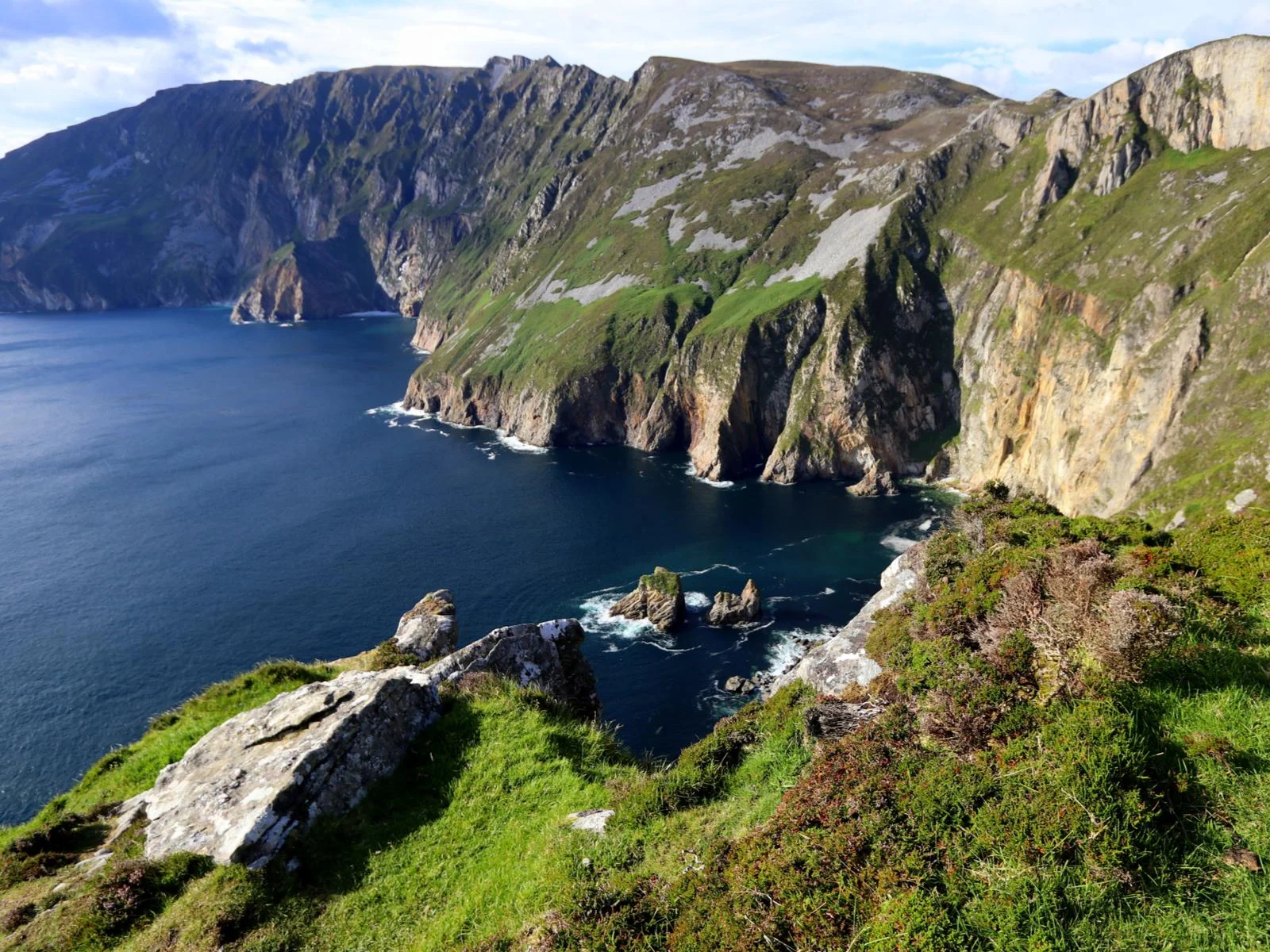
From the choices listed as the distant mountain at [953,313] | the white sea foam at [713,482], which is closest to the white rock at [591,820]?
the distant mountain at [953,313]

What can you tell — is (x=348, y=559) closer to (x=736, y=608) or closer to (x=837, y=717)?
(x=736, y=608)

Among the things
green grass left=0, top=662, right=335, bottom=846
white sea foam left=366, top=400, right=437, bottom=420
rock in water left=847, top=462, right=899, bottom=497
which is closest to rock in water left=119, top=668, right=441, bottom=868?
green grass left=0, top=662, right=335, bottom=846

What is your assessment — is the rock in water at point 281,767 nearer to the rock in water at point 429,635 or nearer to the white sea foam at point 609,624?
the rock in water at point 429,635

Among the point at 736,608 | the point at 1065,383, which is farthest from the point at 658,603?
the point at 1065,383

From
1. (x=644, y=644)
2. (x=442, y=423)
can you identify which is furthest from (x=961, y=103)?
(x=644, y=644)

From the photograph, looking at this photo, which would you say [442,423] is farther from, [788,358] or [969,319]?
[969,319]

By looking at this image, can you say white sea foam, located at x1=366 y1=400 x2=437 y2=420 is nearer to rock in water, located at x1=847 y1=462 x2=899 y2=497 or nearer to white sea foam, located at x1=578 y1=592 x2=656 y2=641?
white sea foam, located at x1=578 y1=592 x2=656 y2=641

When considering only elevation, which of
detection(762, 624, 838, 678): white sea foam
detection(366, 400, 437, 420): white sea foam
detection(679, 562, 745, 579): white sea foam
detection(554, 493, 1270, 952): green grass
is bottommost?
detection(762, 624, 838, 678): white sea foam

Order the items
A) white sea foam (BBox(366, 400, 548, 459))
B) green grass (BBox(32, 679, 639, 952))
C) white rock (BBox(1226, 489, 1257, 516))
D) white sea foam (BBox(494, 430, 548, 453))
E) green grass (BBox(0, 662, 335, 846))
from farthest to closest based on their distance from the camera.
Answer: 1. white sea foam (BBox(366, 400, 548, 459))
2. white sea foam (BBox(494, 430, 548, 453))
3. white rock (BBox(1226, 489, 1257, 516))
4. green grass (BBox(0, 662, 335, 846))
5. green grass (BBox(32, 679, 639, 952))
